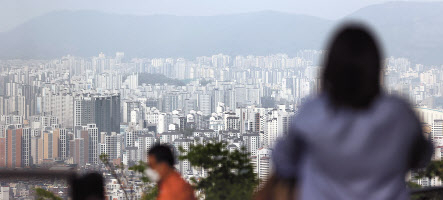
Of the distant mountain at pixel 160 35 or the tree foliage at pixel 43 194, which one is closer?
the tree foliage at pixel 43 194

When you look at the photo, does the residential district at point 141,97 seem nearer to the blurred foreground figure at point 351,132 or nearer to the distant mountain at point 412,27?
the distant mountain at point 412,27

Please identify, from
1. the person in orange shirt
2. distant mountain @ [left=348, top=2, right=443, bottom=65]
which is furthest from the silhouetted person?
distant mountain @ [left=348, top=2, right=443, bottom=65]

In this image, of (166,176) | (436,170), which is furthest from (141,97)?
(166,176)

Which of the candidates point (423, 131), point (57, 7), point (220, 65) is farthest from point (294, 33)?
point (423, 131)

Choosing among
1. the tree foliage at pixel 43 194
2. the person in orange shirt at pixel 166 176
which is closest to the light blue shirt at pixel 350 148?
the person in orange shirt at pixel 166 176

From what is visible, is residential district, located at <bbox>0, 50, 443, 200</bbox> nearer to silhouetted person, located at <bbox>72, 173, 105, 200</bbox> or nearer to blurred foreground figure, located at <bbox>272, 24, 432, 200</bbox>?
Result: silhouetted person, located at <bbox>72, 173, 105, 200</bbox>

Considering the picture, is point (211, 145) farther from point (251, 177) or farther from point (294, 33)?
point (294, 33)

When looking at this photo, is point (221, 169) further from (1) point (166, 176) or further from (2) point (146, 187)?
(1) point (166, 176)
